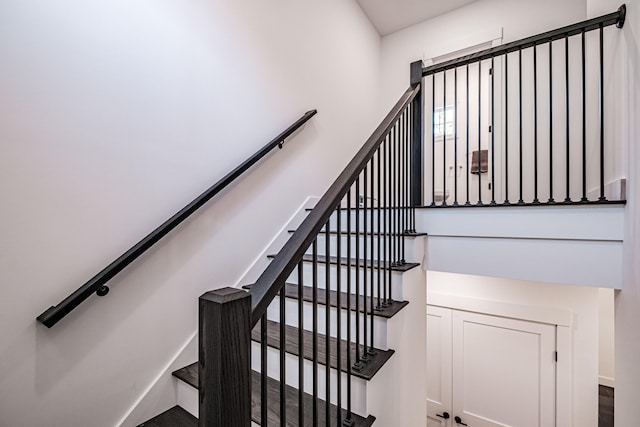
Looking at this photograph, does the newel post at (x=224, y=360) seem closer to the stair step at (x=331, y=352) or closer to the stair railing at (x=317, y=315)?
the stair railing at (x=317, y=315)

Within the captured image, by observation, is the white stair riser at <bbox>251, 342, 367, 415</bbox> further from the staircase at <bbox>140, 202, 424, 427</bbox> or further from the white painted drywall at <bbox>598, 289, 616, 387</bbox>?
the white painted drywall at <bbox>598, 289, 616, 387</bbox>

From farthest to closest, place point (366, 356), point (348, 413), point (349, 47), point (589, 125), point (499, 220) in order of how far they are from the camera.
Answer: point (349, 47) < point (589, 125) < point (499, 220) < point (366, 356) < point (348, 413)

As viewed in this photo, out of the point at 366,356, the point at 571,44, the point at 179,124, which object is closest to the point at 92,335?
the point at 179,124

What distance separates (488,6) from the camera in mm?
3242

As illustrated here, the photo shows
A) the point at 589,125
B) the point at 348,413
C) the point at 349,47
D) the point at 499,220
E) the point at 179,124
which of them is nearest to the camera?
the point at 348,413

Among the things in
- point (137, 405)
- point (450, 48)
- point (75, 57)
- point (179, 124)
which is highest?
point (450, 48)

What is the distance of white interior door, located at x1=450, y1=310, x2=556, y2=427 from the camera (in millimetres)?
2832

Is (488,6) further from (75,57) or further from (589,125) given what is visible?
(75,57)

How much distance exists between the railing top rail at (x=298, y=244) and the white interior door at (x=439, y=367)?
8.72 feet

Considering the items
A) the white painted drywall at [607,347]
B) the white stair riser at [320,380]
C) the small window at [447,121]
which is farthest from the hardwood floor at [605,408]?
the white stair riser at [320,380]

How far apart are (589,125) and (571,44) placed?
29.8 inches

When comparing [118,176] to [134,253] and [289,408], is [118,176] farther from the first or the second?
[289,408]

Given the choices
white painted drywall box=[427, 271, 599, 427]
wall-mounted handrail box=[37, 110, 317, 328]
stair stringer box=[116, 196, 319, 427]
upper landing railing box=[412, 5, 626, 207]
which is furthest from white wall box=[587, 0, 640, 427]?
stair stringer box=[116, 196, 319, 427]

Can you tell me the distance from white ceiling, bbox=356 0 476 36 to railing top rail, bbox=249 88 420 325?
2815mm
